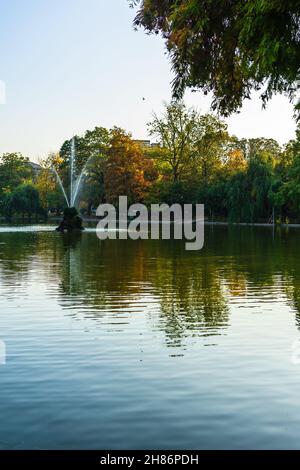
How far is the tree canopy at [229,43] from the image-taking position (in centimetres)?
798

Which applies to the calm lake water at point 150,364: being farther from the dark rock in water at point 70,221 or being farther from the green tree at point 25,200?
the green tree at point 25,200

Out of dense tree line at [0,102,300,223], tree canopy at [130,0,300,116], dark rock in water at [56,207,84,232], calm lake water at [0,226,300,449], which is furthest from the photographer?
dense tree line at [0,102,300,223]

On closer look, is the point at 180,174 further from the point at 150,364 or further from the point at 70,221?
the point at 150,364

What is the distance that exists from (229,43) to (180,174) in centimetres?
7262

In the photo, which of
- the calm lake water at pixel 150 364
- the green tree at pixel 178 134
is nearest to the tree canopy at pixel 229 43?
the calm lake water at pixel 150 364

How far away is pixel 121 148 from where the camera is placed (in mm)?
85312

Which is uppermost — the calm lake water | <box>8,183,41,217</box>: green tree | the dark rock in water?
<box>8,183,41,217</box>: green tree

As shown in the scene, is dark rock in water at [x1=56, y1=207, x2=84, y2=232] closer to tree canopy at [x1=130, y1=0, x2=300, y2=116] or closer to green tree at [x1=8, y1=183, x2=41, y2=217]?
green tree at [x1=8, y1=183, x2=41, y2=217]

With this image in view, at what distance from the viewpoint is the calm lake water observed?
6090mm

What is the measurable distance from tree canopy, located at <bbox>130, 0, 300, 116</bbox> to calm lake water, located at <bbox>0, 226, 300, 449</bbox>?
3624mm

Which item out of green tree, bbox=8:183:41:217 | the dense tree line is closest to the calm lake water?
the dense tree line

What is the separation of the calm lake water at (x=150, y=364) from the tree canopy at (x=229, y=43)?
3.62m

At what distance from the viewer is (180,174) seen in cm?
8194

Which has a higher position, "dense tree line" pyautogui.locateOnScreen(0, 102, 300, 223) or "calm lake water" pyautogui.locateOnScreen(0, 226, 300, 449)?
"dense tree line" pyautogui.locateOnScreen(0, 102, 300, 223)
